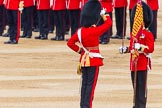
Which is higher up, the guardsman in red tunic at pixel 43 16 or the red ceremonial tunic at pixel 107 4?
the red ceremonial tunic at pixel 107 4

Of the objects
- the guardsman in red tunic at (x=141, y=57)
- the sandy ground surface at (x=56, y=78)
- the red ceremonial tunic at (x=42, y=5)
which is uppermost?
the red ceremonial tunic at (x=42, y=5)

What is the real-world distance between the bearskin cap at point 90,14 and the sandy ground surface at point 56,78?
1422 millimetres

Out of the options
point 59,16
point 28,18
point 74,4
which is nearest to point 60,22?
point 59,16

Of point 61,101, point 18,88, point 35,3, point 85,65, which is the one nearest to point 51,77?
point 18,88

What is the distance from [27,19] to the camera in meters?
19.0

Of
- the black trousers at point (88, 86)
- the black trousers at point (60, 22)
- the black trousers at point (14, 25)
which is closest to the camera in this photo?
the black trousers at point (88, 86)

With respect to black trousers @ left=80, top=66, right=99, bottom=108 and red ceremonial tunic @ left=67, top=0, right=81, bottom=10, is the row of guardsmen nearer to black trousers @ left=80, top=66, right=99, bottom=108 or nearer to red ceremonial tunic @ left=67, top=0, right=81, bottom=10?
red ceremonial tunic @ left=67, top=0, right=81, bottom=10

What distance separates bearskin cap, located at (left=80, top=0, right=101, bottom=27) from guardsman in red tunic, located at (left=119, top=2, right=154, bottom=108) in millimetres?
475

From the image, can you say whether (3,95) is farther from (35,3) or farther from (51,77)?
(35,3)

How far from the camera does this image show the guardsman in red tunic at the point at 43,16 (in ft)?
61.3

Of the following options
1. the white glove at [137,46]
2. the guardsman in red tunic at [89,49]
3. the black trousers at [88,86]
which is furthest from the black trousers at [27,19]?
the white glove at [137,46]

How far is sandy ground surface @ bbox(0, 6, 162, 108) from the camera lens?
1173cm

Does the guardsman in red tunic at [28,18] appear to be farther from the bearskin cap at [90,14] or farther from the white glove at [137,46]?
the white glove at [137,46]

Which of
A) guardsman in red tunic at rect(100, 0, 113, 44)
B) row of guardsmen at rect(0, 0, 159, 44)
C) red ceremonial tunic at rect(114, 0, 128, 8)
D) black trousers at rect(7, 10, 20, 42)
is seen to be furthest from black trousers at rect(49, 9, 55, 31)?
guardsman in red tunic at rect(100, 0, 113, 44)
